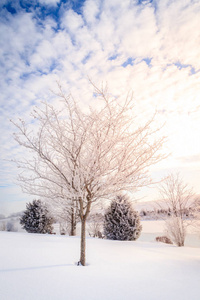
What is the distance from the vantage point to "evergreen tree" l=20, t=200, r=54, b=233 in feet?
50.8

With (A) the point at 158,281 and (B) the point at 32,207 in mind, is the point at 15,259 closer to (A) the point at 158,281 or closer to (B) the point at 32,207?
(A) the point at 158,281

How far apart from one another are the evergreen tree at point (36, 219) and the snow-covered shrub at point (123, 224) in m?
6.27

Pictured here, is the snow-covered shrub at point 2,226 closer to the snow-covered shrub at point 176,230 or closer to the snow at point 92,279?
the snow-covered shrub at point 176,230

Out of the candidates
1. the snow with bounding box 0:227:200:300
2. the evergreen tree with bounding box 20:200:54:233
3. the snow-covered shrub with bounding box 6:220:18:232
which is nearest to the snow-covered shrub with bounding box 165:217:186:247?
the snow with bounding box 0:227:200:300

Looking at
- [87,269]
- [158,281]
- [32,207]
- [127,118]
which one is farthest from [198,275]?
[32,207]

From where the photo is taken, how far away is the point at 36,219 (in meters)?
15.5

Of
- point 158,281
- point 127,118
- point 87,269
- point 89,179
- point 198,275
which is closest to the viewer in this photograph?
point 158,281

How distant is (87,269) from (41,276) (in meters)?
1.19

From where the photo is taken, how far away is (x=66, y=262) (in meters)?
5.08

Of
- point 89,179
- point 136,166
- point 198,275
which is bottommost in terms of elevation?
point 198,275

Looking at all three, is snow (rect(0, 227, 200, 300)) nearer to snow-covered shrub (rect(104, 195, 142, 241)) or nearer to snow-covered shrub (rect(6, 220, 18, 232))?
snow-covered shrub (rect(104, 195, 142, 241))

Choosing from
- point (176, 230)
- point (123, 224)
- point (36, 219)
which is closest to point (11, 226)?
point (36, 219)

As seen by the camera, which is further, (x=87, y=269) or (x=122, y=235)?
(x=122, y=235)

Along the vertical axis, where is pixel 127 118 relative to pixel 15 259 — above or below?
above
